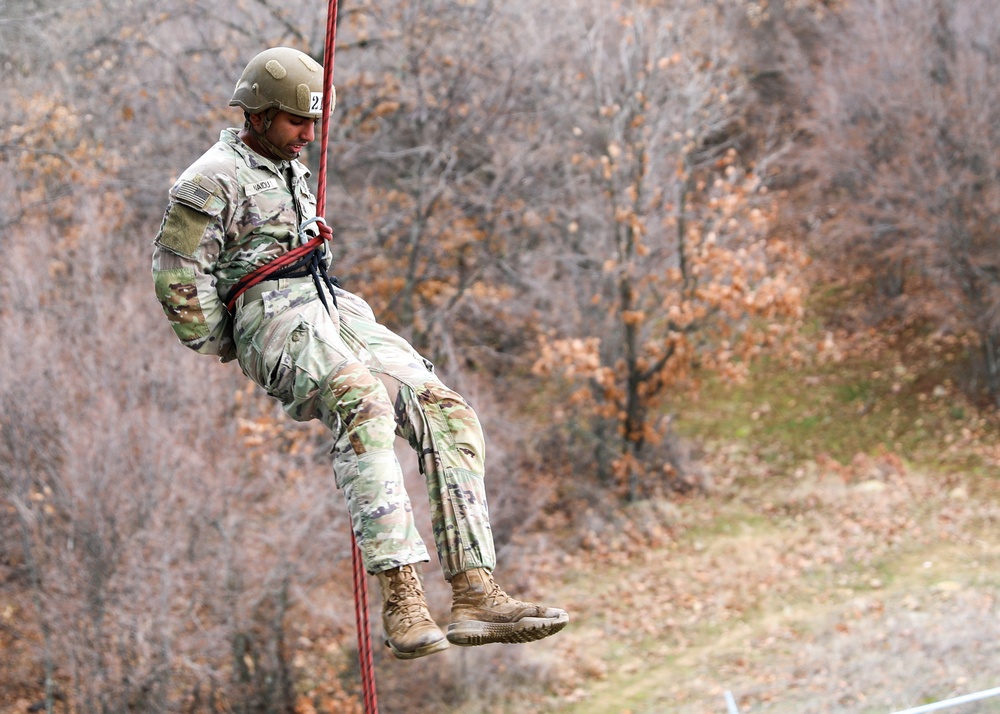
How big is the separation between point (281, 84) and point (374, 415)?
1.31 meters

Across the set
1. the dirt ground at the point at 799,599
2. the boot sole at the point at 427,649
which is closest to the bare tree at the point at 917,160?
the dirt ground at the point at 799,599

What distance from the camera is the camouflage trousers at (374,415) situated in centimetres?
412

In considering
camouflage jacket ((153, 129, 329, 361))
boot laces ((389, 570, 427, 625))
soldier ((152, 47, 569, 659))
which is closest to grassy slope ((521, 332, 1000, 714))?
soldier ((152, 47, 569, 659))

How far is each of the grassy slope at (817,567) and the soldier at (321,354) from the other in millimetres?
9392

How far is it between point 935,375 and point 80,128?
49.9ft

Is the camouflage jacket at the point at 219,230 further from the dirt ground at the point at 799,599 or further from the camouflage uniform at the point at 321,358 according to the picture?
the dirt ground at the point at 799,599

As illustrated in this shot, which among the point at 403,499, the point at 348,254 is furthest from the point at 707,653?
the point at 403,499

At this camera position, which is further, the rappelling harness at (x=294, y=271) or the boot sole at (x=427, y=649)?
the rappelling harness at (x=294, y=271)

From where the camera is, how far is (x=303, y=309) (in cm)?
441

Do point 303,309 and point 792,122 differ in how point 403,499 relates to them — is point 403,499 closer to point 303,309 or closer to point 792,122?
point 303,309

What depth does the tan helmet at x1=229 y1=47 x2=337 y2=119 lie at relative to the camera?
4.29 m

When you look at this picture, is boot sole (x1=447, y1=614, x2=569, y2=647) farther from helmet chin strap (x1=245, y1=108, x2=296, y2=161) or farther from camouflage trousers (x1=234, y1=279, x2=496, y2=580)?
helmet chin strap (x1=245, y1=108, x2=296, y2=161)

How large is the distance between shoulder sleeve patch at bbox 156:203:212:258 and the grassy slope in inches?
405

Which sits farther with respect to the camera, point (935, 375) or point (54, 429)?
point (935, 375)
